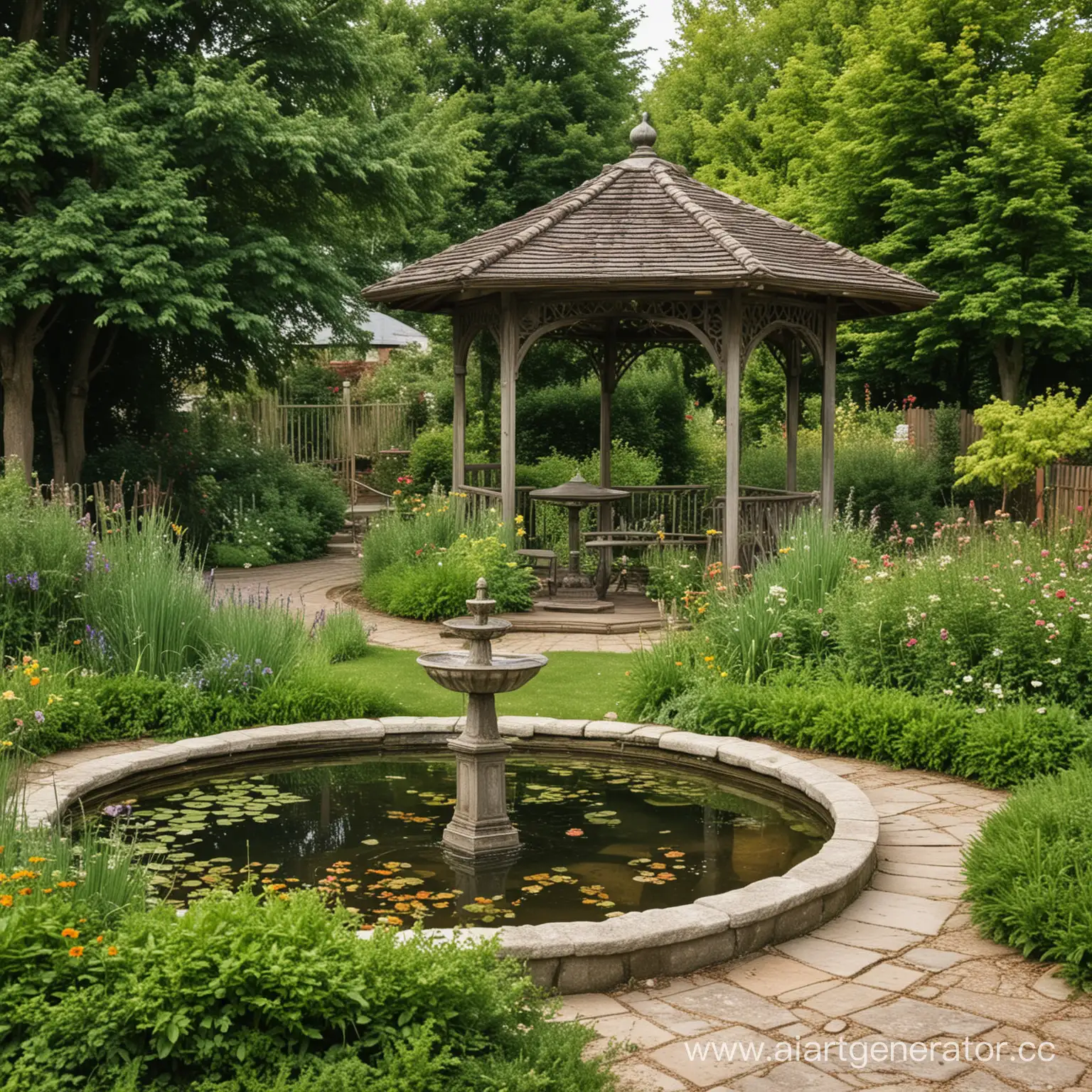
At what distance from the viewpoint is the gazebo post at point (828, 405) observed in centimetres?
1373

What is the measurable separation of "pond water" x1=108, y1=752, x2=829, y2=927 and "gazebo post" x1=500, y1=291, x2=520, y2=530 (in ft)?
18.3

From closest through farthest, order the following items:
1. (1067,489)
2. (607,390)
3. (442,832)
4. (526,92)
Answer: (442,832)
(1067,489)
(607,390)
(526,92)

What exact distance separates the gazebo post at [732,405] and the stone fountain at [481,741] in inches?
264

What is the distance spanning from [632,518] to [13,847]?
12.2 meters

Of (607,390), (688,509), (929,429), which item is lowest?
(688,509)

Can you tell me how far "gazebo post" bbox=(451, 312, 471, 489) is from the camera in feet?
46.1

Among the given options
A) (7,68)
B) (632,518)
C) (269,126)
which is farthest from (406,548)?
(7,68)

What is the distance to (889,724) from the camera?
7141 mm

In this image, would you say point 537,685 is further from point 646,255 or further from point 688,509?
point 688,509

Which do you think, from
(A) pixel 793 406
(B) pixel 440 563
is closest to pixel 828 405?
(A) pixel 793 406

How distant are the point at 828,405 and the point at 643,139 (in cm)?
362

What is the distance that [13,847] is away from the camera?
4121 millimetres

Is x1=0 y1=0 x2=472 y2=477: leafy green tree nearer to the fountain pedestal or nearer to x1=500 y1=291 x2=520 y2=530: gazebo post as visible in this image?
x1=500 y1=291 x2=520 y2=530: gazebo post

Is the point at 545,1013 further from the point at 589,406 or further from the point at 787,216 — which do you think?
the point at 787,216
